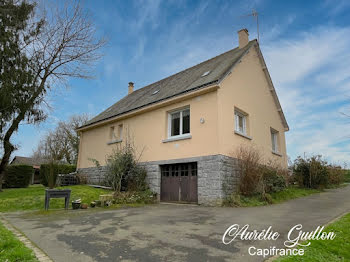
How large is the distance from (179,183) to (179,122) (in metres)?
2.89

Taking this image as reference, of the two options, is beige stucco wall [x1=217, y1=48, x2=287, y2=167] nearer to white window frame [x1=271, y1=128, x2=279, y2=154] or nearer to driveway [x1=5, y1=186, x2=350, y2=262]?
white window frame [x1=271, y1=128, x2=279, y2=154]

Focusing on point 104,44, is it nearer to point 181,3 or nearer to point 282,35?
point 181,3

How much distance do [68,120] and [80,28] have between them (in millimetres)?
22447

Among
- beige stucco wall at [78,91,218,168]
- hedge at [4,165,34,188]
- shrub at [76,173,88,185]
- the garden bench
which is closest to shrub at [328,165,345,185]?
beige stucco wall at [78,91,218,168]

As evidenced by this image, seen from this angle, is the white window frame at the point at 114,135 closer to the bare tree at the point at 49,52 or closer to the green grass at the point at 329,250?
the bare tree at the point at 49,52

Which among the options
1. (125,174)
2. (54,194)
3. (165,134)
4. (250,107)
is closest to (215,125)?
(165,134)

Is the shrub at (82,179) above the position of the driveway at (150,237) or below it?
above

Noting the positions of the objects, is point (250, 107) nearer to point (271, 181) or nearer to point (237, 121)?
point (237, 121)

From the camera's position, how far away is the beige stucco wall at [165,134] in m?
9.29

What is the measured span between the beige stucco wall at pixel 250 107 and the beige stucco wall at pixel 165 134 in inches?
16.9

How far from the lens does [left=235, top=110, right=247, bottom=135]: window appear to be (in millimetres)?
→ 10749

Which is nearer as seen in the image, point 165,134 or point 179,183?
point 179,183

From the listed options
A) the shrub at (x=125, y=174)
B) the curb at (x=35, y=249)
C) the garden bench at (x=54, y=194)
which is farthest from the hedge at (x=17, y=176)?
the curb at (x=35, y=249)

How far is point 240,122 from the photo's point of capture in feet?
36.8
